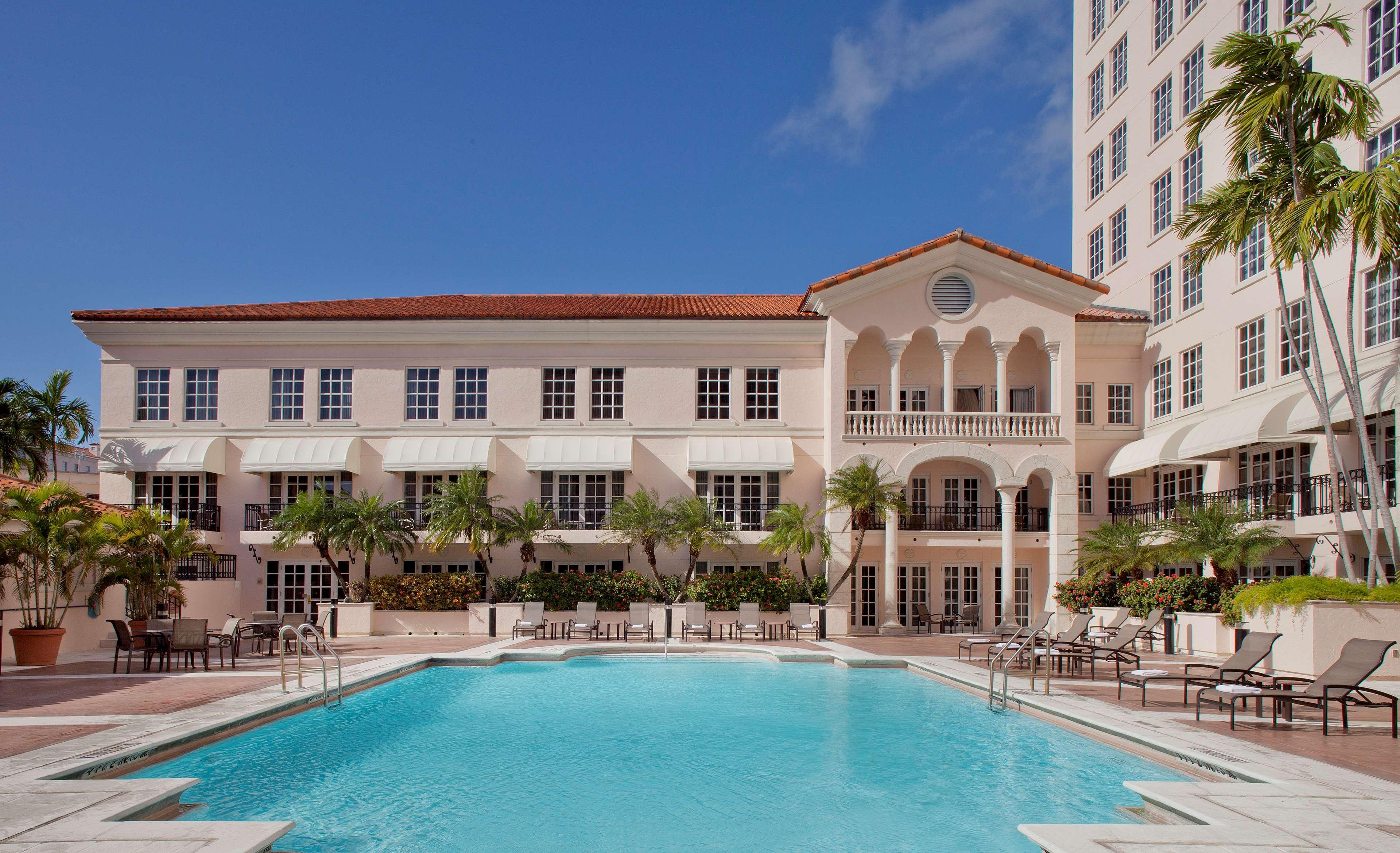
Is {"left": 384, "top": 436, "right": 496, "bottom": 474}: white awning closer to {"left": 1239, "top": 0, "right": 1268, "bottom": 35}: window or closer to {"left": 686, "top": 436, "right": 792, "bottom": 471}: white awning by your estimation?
{"left": 686, "top": 436, "right": 792, "bottom": 471}: white awning

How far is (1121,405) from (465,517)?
865 inches

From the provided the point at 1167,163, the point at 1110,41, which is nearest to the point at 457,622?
the point at 1167,163

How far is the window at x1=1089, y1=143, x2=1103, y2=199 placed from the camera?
36.8 meters

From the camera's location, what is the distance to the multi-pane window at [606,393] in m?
31.9

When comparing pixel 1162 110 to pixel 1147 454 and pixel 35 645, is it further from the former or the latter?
pixel 35 645

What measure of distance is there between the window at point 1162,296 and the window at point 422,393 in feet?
79.1

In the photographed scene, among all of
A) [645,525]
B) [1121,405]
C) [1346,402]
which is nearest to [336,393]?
[645,525]

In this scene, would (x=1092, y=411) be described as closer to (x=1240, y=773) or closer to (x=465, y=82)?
(x=465, y=82)

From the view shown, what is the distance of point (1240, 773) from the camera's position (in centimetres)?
915

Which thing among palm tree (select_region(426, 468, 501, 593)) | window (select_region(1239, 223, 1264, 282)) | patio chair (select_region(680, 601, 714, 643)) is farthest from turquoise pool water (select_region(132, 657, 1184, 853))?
window (select_region(1239, 223, 1264, 282))

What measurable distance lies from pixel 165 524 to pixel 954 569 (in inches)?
918

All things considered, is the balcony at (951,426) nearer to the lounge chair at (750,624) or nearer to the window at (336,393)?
the lounge chair at (750,624)

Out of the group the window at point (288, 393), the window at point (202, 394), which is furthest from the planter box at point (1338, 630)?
the window at point (202, 394)

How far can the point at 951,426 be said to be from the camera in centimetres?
3036
